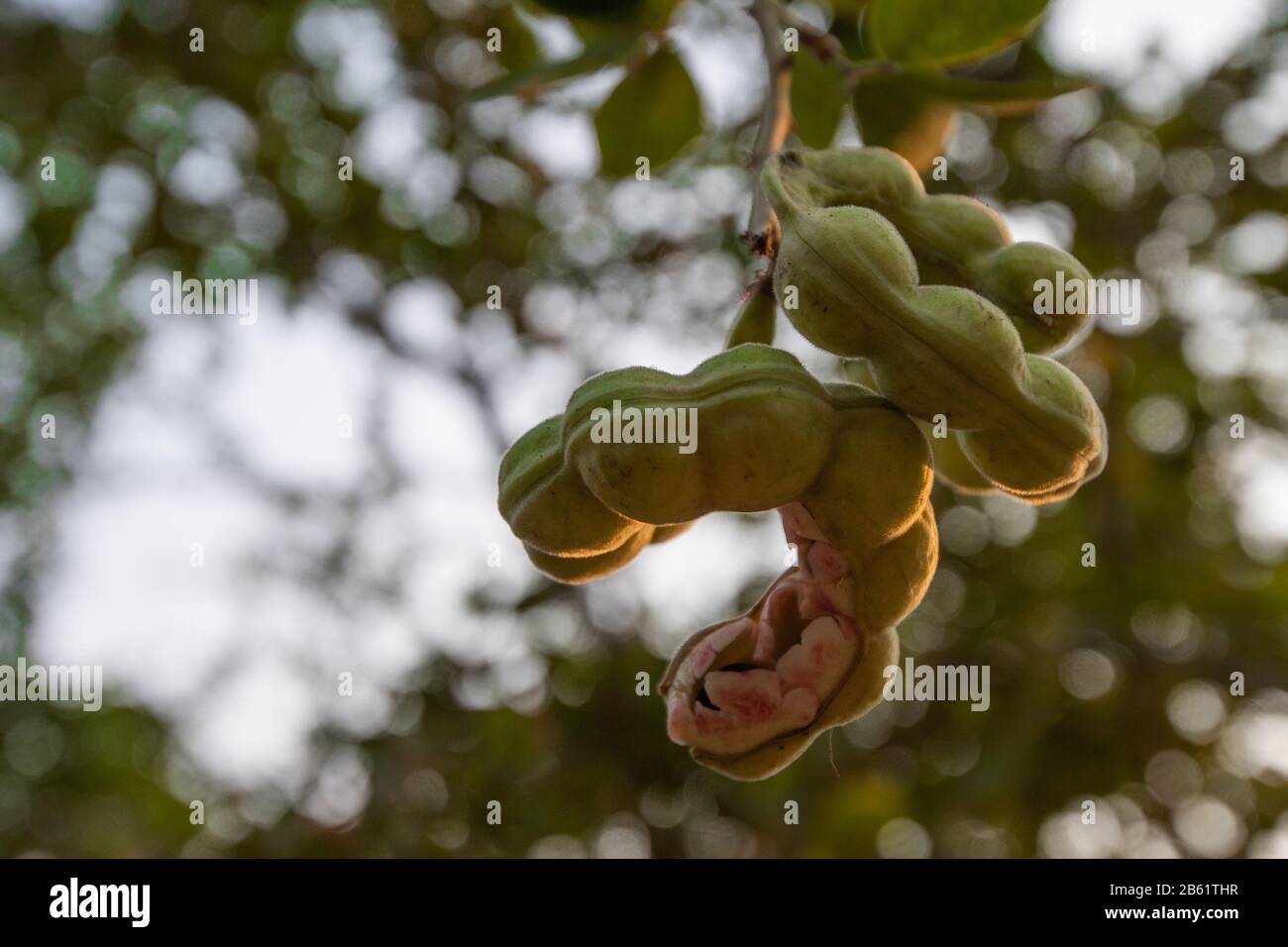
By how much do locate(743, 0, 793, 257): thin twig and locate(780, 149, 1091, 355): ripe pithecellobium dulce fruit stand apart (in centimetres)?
6

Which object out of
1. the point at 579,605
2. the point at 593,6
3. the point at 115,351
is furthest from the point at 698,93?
the point at 115,351

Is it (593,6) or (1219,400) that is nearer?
(593,6)

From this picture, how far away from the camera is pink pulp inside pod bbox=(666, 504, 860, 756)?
1404 mm

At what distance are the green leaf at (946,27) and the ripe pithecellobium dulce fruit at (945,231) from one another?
1.01 ft

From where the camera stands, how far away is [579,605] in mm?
4363

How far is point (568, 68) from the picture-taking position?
196cm

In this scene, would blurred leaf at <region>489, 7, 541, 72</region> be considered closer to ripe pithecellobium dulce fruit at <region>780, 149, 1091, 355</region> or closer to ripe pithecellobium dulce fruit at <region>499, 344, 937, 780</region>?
ripe pithecellobium dulce fruit at <region>780, 149, 1091, 355</region>

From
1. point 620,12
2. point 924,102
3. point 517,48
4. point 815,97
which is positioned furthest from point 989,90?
point 517,48

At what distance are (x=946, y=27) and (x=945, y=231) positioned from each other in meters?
0.40

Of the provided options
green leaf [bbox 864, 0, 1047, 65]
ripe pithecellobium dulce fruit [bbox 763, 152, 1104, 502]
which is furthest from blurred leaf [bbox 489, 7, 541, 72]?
ripe pithecellobium dulce fruit [bbox 763, 152, 1104, 502]

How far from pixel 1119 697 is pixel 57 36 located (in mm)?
4398

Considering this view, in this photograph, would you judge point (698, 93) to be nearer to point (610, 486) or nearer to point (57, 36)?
point (610, 486)

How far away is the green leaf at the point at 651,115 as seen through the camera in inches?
86.1

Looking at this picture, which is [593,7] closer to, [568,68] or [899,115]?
[568,68]
